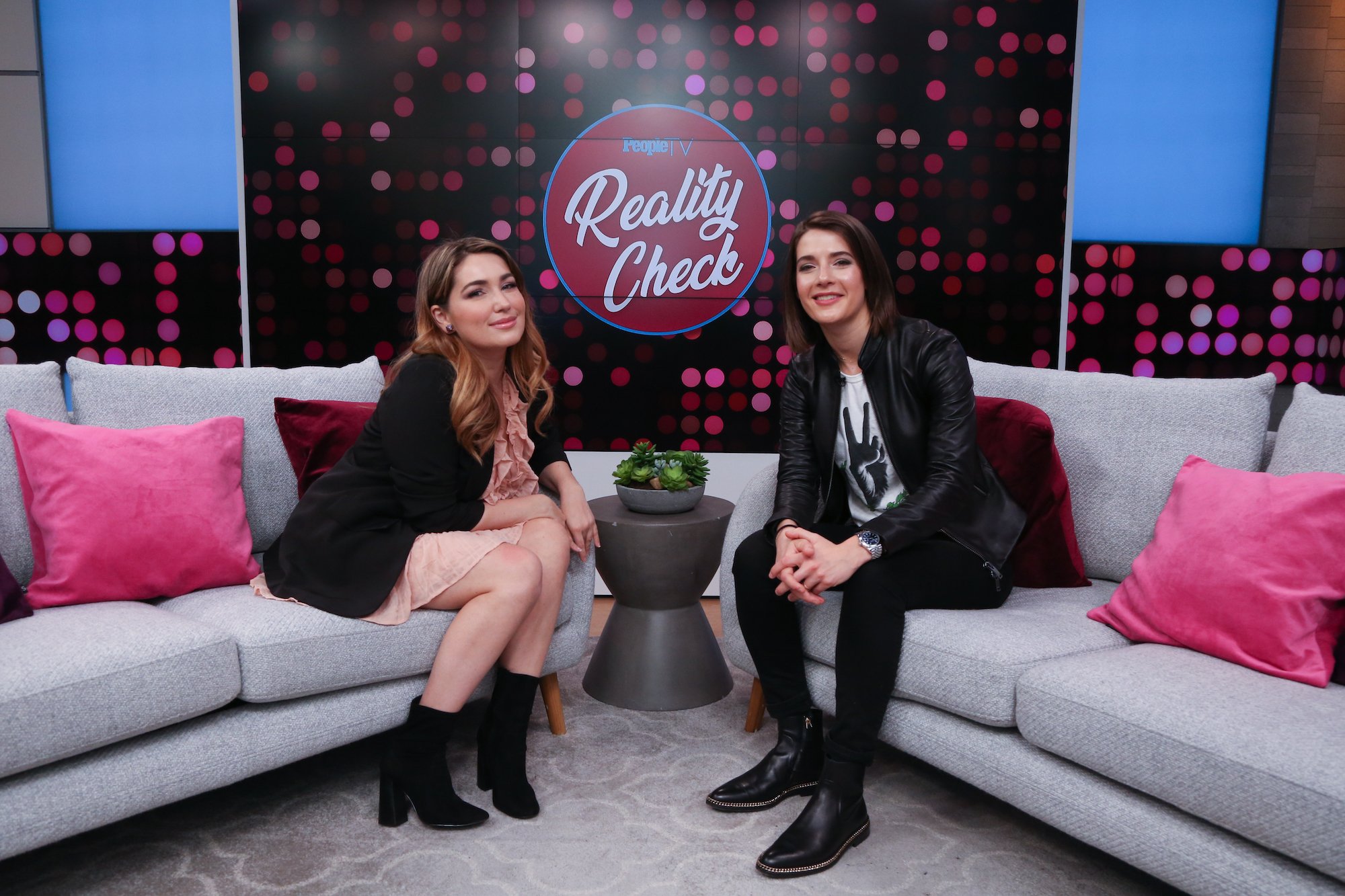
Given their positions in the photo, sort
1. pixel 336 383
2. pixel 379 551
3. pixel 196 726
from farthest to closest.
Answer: pixel 336 383 → pixel 379 551 → pixel 196 726

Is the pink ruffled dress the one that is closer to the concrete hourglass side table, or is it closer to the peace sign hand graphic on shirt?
the concrete hourglass side table

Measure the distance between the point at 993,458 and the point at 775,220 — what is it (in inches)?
63.2

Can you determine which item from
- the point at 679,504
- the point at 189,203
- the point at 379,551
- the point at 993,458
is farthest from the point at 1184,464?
the point at 189,203

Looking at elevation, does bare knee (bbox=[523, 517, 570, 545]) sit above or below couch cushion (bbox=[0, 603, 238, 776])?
above

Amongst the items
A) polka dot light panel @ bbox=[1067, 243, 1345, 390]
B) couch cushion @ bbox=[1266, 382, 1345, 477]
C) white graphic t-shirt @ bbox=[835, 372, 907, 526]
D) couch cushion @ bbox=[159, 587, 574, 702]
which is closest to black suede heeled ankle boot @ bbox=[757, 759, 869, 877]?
white graphic t-shirt @ bbox=[835, 372, 907, 526]

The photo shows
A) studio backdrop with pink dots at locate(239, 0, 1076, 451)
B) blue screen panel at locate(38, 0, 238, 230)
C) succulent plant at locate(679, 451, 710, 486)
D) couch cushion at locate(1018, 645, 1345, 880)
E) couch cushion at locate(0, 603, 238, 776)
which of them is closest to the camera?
couch cushion at locate(1018, 645, 1345, 880)

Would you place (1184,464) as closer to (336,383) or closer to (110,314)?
(336,383)

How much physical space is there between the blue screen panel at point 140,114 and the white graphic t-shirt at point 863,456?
267cm

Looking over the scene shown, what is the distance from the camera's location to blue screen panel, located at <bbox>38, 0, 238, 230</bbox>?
11.0 feet

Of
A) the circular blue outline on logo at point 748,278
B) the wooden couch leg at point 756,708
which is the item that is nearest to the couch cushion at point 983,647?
the wooden couch leg at point 756,708

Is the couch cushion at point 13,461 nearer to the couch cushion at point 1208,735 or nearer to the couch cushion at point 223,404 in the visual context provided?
the couch cushion at point 223,404

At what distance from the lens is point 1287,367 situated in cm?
340

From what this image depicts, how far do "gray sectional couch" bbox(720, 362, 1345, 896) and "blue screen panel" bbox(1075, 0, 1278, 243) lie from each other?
1.66 m

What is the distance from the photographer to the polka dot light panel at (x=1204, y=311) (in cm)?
335
